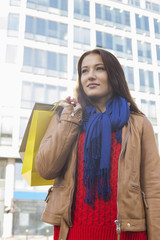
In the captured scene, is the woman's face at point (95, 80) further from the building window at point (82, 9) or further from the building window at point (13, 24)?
the building window at point (82, 9)

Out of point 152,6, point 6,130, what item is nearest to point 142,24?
point 152,6

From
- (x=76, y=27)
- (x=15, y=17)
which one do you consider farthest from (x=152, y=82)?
(x=15, y=17)

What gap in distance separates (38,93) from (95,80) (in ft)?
43.4

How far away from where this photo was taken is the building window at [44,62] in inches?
586

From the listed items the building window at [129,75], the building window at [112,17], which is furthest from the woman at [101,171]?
the building window at [112,17]

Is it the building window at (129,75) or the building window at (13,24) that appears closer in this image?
the building window at (13,24)

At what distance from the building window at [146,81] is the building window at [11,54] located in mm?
7575

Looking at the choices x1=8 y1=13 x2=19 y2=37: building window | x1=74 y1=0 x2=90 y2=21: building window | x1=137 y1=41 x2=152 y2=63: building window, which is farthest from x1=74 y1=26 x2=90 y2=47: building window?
x1=137 y1=41 x2=152 y2=63: building window

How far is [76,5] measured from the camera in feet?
55.9

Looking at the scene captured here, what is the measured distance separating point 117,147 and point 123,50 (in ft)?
55.0

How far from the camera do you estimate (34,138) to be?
156 centimetres

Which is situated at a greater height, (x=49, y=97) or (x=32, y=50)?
(x=32, y=50)

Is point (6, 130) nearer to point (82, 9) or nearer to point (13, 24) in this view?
point (13, 24)

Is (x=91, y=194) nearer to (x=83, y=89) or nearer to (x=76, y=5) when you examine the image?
(x=83, y=89)
